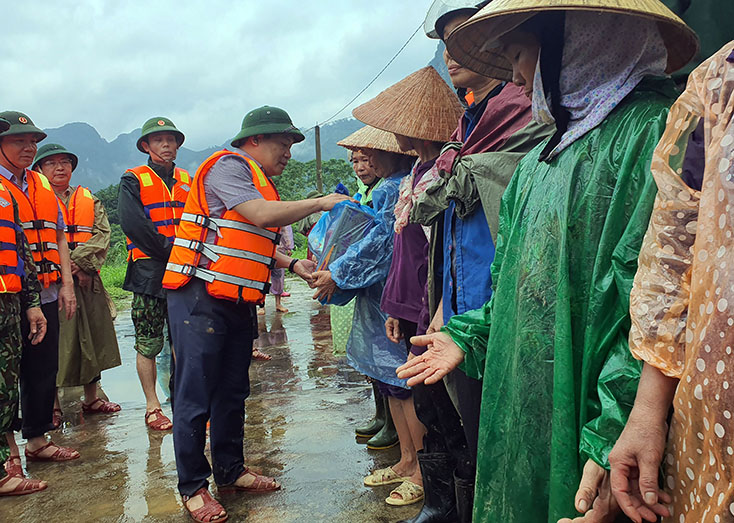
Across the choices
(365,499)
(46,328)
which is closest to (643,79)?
(365,499)

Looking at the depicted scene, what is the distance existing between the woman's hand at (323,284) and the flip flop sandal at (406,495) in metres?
1.09

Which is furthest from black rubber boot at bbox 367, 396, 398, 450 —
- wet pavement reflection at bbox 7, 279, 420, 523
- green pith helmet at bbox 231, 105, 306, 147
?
green pith helmet at bbox 231, 105, 306, 147

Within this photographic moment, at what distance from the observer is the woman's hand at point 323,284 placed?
3342 millimetres

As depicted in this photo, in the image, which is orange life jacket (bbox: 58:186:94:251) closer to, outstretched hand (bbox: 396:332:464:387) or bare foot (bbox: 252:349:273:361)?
bare foot (bbox: 252:349:273:361)

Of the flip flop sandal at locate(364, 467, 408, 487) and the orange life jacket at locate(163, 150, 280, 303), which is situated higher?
the orange life jacket at locate(163, 150, 280, 303)

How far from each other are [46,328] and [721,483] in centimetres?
387

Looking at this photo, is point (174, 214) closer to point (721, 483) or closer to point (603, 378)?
point (603, 378)

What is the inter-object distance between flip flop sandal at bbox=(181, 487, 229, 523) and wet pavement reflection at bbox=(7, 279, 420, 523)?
0.30ft

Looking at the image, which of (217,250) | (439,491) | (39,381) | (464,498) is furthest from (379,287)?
(39,381)

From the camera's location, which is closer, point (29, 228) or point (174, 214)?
point (29, 228)

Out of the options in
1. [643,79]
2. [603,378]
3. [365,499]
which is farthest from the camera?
[365,499]

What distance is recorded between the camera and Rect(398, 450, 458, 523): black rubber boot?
2639 mm

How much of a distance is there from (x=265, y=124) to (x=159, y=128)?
6.28ft

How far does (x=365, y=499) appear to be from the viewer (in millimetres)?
3082
